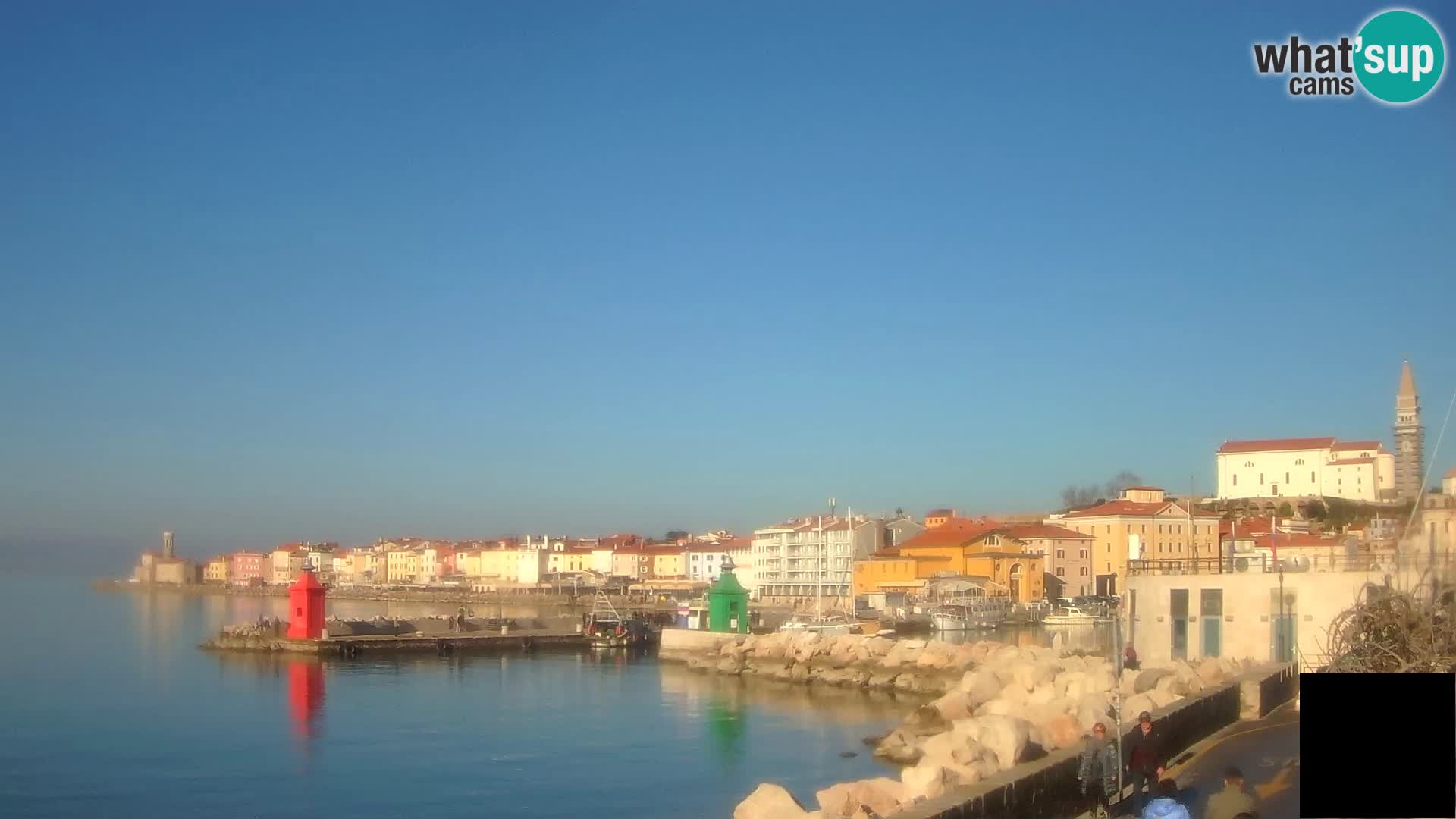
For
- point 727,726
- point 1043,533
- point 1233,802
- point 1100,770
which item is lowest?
point 727,726

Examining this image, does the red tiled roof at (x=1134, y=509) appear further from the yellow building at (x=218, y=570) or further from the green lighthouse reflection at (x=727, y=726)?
the yellow building at (x=218, y=570)

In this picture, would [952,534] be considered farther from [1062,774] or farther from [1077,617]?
[1062,774]

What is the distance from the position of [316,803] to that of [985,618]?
119ft

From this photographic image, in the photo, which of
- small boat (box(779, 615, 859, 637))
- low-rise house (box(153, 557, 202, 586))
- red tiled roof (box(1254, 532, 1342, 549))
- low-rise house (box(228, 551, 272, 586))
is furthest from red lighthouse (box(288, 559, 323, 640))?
low-rise house (box(153, 557, 202, 586))

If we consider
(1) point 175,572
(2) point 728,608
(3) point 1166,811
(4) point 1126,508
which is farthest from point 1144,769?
(1) point 175,572

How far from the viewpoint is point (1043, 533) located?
60625mm

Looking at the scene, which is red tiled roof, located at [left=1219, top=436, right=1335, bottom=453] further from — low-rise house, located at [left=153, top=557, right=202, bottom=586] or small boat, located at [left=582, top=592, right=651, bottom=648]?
low-rise house, located at [left=153, top=557, right=202, bottom=586]

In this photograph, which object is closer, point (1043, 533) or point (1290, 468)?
point (1290, 468)

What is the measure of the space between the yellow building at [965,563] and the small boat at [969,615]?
564cm

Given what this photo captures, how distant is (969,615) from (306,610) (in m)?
25.6

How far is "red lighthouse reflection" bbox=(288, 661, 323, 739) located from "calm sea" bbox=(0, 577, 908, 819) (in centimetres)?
10

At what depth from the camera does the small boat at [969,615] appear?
158 ft

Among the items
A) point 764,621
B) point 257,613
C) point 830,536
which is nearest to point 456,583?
point 257,613

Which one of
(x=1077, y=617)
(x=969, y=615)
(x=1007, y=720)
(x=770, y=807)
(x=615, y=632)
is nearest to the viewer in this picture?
(x=770, y=807)
